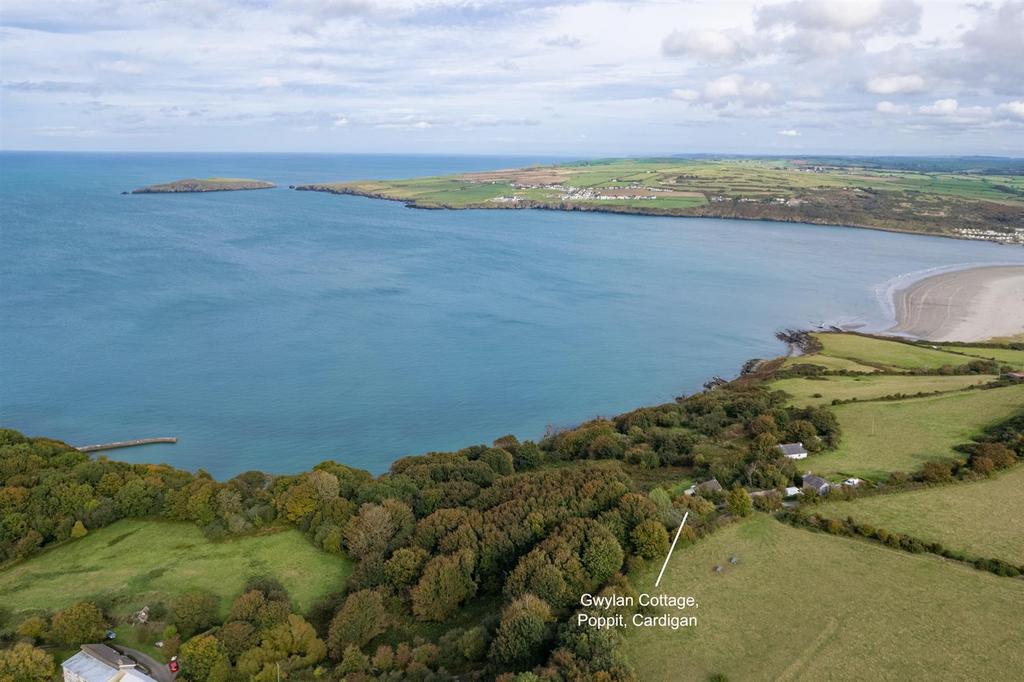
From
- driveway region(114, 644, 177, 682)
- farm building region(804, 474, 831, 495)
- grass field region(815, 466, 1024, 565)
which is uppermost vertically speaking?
farm building region(804, 474, 831, 495)

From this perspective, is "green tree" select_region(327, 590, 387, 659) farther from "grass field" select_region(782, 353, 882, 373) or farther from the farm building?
"grass field" select_region(782, 353, 882, 373)

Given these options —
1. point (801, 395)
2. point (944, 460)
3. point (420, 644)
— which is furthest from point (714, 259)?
point (420, 644)

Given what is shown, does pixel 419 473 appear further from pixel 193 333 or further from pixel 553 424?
pixel 193 333

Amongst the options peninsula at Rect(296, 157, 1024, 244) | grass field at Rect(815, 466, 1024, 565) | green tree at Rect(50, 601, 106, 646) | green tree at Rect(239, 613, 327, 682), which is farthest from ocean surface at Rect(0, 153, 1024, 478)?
grass field at Rect(815, 466, 1024, 565)

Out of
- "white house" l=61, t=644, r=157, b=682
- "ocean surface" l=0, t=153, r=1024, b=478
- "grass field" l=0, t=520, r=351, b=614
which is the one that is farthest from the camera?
"ocean surface" l=0, t=153, r=1024, b=478

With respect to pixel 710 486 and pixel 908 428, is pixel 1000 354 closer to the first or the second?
pixel 908 428

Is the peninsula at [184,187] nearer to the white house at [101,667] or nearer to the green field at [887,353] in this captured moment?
the green field at [887,353]
